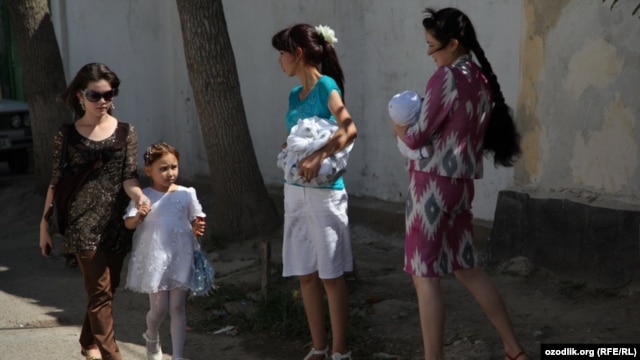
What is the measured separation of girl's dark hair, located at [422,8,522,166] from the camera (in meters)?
4.96

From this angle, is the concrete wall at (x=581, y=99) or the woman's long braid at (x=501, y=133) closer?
the woman's long braid at (x=501, y=133)

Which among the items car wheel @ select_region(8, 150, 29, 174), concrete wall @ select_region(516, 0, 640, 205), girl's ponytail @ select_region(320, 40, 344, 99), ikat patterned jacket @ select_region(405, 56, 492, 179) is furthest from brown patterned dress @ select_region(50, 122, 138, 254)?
car wheel @ select_region(8, 150, 29, 174)

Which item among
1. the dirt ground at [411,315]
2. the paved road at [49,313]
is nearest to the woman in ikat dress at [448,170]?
the dirt ground at [411,315]

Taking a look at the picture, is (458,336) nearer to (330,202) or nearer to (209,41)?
(330,202)

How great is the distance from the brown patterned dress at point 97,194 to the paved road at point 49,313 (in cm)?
110

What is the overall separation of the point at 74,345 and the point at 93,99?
191 centimetres

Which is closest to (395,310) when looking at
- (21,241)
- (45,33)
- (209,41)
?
(209,41)

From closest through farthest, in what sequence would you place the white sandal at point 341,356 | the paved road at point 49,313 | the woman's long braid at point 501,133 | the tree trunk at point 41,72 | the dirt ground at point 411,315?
the woman's long braid at point 501,133
the white sandal at point 341,356
the dirt ground at point 411,315
the paved road at point 49,313
the tree trunk at point 41,72

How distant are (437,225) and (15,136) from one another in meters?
10.0

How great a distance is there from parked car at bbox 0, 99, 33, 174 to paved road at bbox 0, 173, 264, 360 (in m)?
3.21

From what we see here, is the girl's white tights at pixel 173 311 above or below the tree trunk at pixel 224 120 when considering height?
below

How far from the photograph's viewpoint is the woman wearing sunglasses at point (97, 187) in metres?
5.48

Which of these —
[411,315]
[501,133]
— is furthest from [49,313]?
[501,133]

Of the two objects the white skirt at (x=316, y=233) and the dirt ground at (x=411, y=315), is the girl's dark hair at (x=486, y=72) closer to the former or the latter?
the white skirt at (x=316, y=233)
